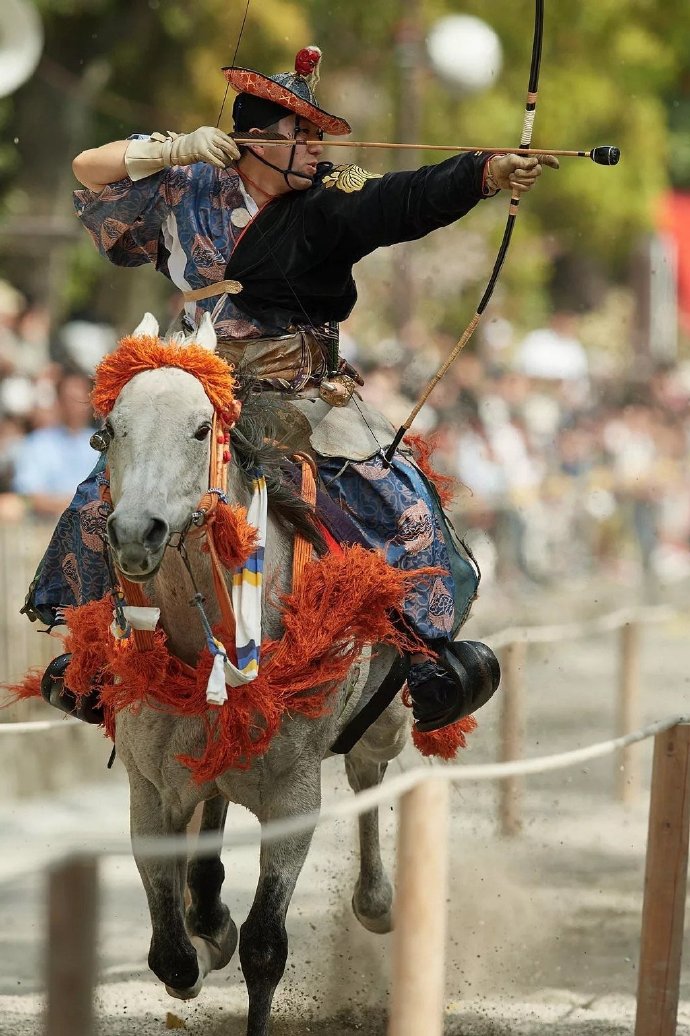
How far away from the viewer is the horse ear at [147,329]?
13.5ft

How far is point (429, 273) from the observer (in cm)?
1684

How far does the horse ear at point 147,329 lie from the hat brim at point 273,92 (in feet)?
2.70

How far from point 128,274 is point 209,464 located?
40.3ft

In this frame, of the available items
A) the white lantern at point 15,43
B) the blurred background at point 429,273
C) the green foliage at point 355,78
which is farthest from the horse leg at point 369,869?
the green foliage at point 355,78

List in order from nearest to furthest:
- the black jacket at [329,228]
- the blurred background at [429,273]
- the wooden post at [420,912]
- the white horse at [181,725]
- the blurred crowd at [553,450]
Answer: the wooden post at [420,912], the white horse at [181,725], the black jacket at [329,228], the blurred background at [429,273], the blurred crowd at [553,450]

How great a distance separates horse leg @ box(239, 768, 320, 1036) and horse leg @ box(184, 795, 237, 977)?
79 centimetres

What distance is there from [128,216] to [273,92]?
0.58 meters

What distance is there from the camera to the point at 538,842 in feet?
26.3

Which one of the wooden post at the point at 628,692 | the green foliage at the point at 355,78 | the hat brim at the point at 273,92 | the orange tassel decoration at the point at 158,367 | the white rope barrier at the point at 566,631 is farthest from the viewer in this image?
the green foliage at the point at 355,78

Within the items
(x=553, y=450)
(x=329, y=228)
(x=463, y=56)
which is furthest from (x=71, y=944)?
(x=553, y=450)

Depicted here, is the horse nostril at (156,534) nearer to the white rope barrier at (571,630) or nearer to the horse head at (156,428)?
the horse head at (156,428)

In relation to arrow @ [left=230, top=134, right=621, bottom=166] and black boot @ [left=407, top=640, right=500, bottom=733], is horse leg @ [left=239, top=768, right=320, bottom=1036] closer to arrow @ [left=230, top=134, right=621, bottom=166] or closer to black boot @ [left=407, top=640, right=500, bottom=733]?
black boot @ [left=407, top=640, right=500, bottom=733]

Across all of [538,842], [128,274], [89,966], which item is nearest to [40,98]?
[128,274]

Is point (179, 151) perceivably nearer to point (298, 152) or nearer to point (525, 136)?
point (298, 152)
